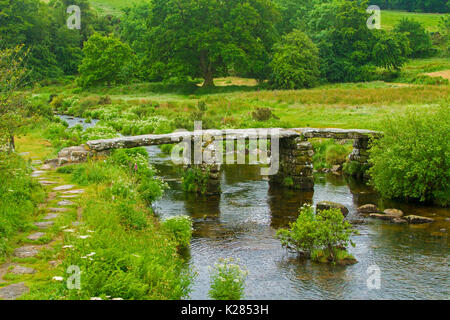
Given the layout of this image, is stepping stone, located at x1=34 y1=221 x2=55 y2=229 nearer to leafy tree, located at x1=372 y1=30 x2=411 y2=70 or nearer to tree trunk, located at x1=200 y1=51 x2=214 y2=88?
tree trunk, located at x1=200 y1=51 x2=214 y2=88

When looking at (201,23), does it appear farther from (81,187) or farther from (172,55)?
(81,187)

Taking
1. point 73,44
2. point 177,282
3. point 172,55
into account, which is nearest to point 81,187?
point 177,282

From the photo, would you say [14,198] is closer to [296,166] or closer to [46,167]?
[46,167]

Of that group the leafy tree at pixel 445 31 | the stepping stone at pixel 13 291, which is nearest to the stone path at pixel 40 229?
the stepping stone at pixel 13 291

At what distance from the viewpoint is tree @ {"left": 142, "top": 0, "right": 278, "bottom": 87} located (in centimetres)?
5619

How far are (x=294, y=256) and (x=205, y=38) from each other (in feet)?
151

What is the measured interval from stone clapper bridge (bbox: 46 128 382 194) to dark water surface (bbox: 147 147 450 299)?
76 cm

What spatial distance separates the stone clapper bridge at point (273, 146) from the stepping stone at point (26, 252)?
7.98 m

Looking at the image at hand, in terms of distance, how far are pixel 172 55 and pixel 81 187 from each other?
4699 centimetres

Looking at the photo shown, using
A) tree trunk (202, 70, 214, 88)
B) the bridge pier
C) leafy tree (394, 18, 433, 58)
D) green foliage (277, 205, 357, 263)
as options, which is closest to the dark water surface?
Result: green foliage (277, 205, 357, 263)

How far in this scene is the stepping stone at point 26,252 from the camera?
8.90 meters

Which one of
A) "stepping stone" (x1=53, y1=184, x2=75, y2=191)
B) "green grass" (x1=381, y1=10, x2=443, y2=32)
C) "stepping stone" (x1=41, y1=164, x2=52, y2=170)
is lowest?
"stepping stone" (x1=53, y1=184, x2=75, y2=191)

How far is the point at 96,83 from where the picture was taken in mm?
61688

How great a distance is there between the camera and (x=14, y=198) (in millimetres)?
11141
